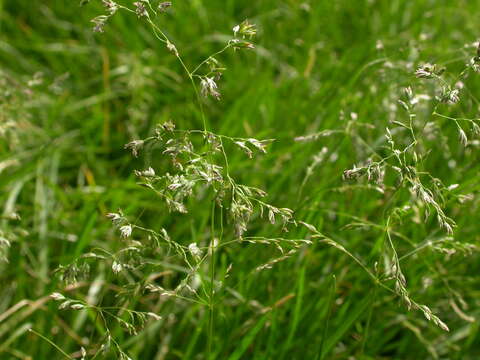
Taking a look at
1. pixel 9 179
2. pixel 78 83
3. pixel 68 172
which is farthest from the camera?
pixel 78 83

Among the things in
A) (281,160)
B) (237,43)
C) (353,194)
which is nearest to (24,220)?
(281,160)

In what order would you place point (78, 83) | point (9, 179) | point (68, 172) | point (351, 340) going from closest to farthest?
point (351, 340)
point (9, 179)
point (68, 172)
point (78, 83)

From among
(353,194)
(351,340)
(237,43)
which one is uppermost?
(237,43)

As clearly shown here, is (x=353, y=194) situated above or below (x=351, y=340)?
above

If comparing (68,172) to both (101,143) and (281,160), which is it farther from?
(281,160)

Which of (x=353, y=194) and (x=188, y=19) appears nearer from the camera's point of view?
(x=353, y=194)

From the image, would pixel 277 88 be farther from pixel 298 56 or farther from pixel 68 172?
pixel 68 172
